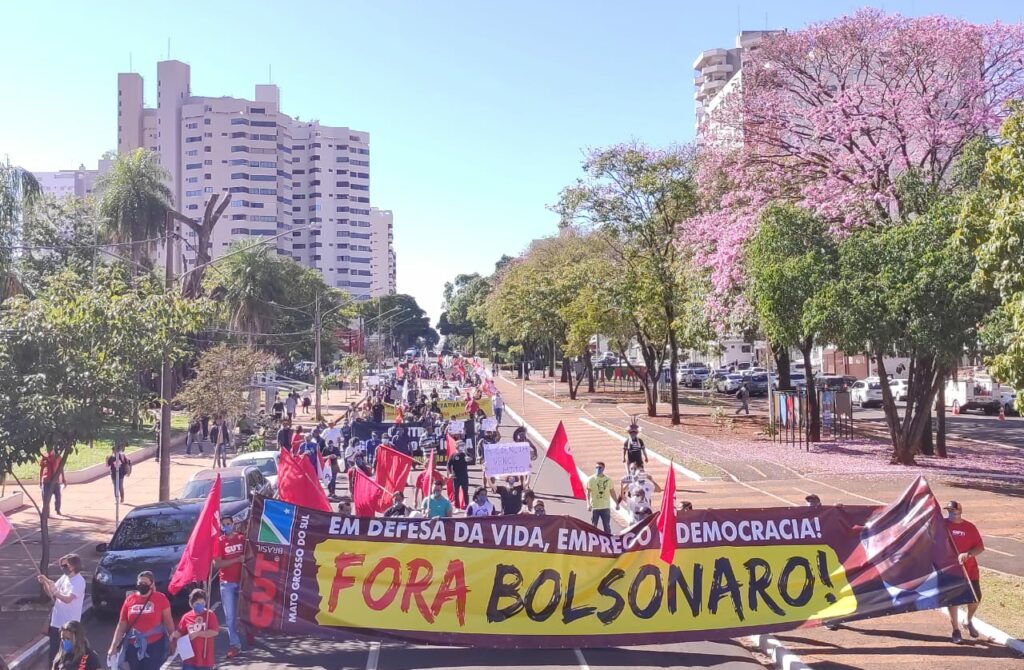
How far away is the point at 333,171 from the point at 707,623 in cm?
15898

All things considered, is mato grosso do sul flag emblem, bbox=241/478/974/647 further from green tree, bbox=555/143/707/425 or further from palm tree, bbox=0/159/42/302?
green tree, bbox=555/143/707/425

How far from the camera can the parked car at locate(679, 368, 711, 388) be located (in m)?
65.4

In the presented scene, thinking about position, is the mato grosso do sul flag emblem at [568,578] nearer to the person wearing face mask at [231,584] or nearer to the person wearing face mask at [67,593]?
the person wearing face mask at [231,584]

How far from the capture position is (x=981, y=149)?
22719mm

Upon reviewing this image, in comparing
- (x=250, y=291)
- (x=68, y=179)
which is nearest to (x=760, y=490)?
(x=250, y=291)

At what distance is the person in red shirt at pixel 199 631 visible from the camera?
8.66 meters

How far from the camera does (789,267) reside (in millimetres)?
24266

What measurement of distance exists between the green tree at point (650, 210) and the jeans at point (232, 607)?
26.7 metres

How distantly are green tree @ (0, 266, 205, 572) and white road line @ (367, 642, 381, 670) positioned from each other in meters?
6.11

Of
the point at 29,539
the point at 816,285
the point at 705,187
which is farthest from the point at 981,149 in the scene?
the point at 29,539

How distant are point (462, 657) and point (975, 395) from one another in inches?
1525

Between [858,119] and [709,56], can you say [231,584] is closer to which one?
[858,119]

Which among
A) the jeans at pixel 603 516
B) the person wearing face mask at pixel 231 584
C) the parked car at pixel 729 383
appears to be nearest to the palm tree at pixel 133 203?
the parked car at pixel 729 383

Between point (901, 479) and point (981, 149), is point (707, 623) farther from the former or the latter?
point (981, 149)
